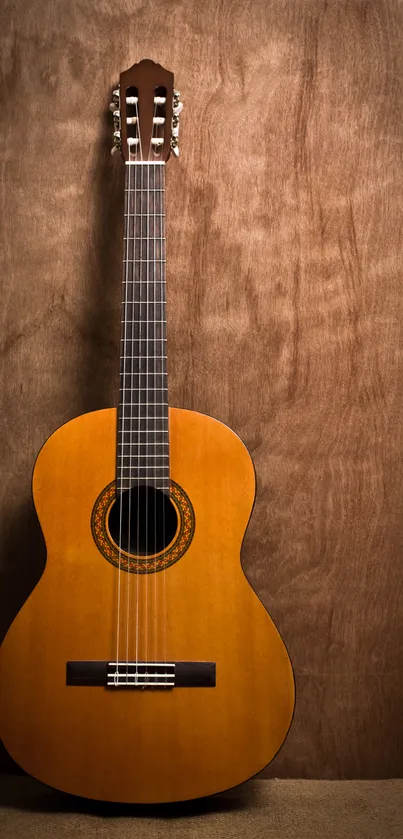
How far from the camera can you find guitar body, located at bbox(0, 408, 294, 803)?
1154 mm

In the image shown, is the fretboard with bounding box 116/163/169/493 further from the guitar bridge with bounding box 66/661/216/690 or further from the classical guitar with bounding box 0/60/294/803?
the guitar bridge with bounding box 66/661/216/690

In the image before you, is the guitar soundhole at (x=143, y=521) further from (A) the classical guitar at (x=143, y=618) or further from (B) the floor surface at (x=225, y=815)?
(B) the floor surface at (x=225, y=815)

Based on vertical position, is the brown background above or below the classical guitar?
above

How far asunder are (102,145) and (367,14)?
68cm

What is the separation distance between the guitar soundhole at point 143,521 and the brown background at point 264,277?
0.91 ft

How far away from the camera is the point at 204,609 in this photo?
1215 millimetres

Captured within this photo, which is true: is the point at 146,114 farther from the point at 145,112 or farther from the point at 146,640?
the point at 146,640

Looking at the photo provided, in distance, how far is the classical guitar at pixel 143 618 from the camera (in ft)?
3.79

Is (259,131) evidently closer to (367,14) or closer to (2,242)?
(367,14)

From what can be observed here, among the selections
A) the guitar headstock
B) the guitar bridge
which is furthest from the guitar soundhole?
the guitar headstock

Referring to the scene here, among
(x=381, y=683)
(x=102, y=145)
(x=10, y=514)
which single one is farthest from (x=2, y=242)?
(x=381, y=683)

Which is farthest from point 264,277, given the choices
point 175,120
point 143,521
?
point 143,521

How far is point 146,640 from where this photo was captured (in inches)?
47.4

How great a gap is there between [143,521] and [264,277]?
62 centimetres
